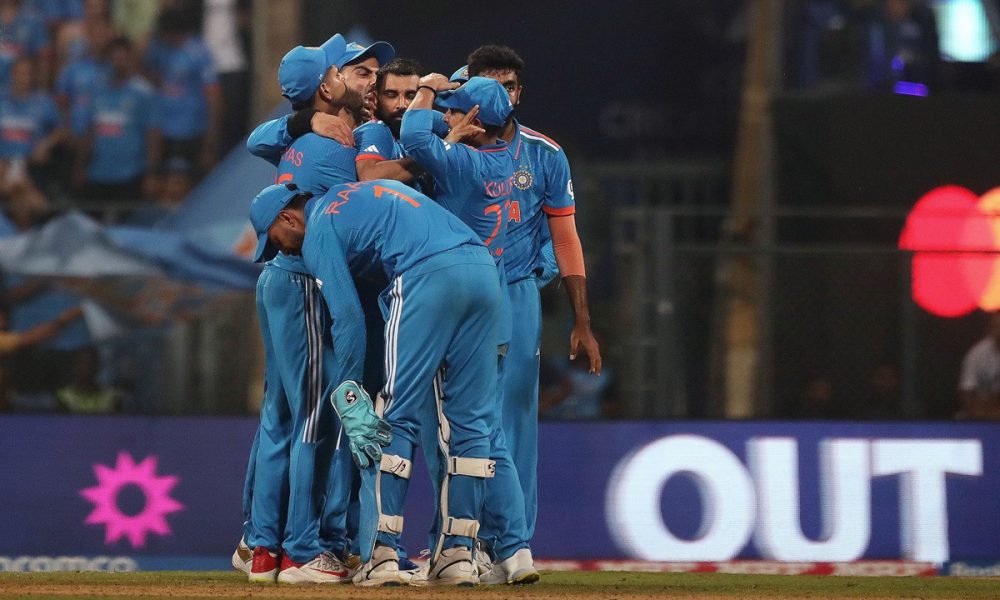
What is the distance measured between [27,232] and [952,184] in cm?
714

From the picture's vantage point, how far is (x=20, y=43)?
12672 mm

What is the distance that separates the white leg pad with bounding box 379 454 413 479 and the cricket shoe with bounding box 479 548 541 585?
60cm

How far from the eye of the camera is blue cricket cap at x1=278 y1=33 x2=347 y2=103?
6910 millimetres

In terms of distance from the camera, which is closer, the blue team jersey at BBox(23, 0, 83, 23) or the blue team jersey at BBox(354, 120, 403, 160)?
the blue team jersey at BBox(354, 120, 403, 160)

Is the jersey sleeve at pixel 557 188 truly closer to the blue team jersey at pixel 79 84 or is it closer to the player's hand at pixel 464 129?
the player's hand at pixel 464 129

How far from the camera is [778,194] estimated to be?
13.0 metres

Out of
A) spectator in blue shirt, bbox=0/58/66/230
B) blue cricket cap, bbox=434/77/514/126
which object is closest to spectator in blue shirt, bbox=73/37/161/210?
spectator in blue shirt, bbox=0/58/66/230

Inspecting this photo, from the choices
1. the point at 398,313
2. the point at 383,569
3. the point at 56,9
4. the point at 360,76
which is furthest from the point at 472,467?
the point at 56,9

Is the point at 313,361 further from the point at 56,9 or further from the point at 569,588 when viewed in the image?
the point at 56,9

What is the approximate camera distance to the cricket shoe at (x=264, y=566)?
667cm

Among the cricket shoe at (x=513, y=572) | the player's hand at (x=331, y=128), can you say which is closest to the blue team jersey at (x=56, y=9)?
the player's hand at (x=331, y=128)

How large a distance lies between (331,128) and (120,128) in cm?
622

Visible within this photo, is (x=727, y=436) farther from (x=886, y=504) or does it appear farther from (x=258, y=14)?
(x=258, y=14)

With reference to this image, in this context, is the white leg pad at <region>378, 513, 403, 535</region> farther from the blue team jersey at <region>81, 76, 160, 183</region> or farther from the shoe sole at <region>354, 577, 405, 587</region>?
the blue team jersey at <region>81, 76, 160, 183</region>
